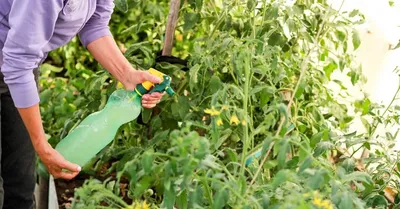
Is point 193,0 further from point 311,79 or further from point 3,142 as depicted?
point 3,142

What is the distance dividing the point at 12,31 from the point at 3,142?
587mm

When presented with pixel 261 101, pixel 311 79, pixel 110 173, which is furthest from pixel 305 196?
pixel 110 173

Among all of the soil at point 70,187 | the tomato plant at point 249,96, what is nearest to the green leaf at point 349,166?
the tomato plant at point 249,96

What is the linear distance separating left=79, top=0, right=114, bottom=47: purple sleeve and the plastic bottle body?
0.16m

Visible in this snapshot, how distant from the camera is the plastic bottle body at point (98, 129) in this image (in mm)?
1850

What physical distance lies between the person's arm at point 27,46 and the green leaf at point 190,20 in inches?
21.4

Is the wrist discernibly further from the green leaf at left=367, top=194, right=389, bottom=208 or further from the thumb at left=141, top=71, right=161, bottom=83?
the green leaf at left=367, top=194, right=389, bottom=208

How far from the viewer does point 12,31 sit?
1572 mm

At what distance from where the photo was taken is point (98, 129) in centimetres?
186

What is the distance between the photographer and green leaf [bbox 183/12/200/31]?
2.10 meters

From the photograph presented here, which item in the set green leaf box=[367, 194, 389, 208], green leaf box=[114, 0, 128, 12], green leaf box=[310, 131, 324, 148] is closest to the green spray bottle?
green leaf box=[114, 0, 128, 12]

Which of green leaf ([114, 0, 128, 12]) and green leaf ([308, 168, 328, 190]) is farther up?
green leaf ([308, 168, 328, 190])

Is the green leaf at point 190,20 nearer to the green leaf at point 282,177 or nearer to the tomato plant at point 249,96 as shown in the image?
the tomato plant at point 249,96

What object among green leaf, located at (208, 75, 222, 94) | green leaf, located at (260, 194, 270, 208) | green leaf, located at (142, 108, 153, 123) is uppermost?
green leaf, located at (260, 194, 270, 208)
